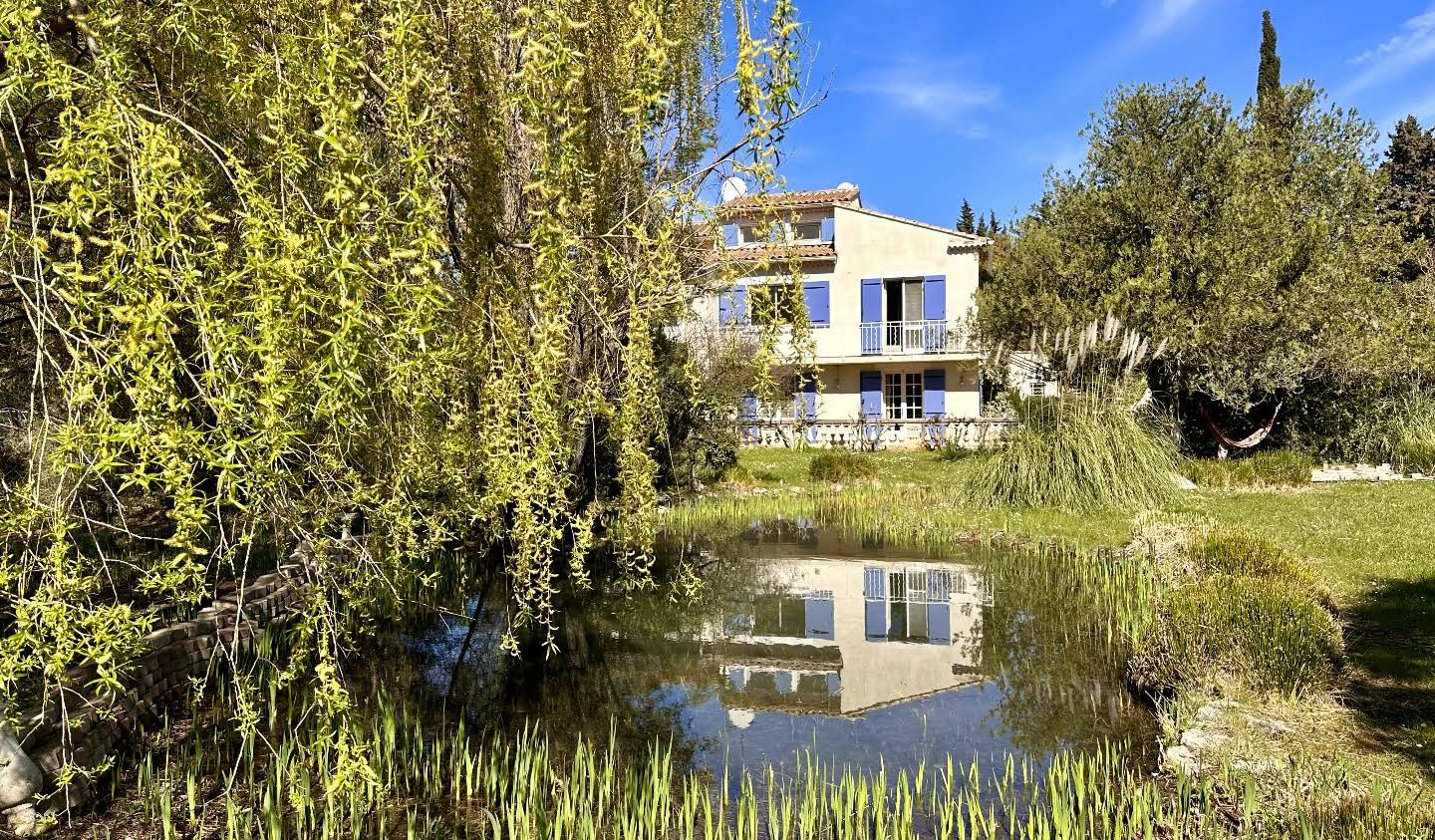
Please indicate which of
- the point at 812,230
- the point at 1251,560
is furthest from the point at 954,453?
the point at 1251,560

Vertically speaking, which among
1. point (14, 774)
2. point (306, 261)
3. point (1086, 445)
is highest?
point (306, 261)

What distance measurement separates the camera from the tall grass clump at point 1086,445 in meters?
13.3

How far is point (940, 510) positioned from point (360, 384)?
13.1 meters

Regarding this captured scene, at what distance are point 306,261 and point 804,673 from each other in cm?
589

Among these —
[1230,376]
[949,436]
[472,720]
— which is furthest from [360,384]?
[949,436]

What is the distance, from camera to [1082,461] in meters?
13.3

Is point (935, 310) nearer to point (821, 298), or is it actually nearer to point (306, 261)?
point (821, 298)

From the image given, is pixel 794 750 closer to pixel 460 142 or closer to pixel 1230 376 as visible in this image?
pixel 460 142

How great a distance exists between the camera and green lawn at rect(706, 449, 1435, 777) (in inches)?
228

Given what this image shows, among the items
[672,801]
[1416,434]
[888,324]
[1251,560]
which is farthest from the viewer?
[888,324]

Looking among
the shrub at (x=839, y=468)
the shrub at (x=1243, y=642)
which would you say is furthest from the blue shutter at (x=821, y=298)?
the shrub at (x=1243, y=642)

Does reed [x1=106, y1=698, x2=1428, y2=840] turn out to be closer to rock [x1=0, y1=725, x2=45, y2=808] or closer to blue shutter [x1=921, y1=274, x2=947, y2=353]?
rock [x1=0, y1=725, x2=45, y2=808]

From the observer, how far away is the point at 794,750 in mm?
5711

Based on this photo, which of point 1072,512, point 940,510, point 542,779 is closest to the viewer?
point 542,779
